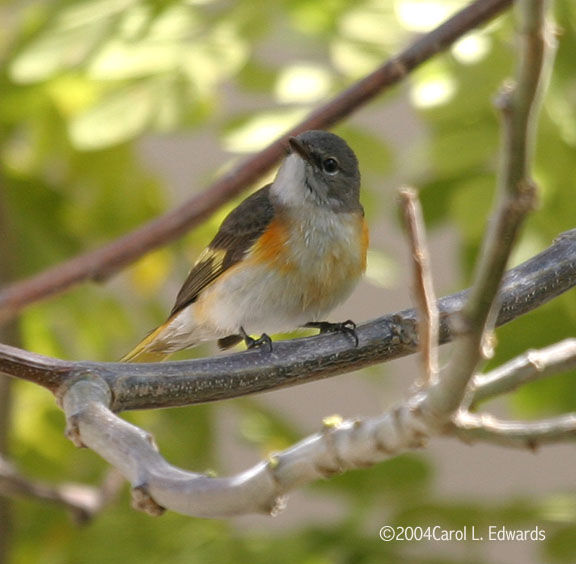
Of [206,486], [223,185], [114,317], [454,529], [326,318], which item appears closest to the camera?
[206,486]

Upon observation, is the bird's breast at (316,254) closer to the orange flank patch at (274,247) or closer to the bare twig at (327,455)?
the orange flank patch at (274,247)

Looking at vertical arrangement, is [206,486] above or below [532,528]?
below

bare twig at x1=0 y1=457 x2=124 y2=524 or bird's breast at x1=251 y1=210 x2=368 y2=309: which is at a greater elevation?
bird's breast at x1=251 y1=210 x2=368 y2=309

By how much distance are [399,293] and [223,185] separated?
2356mm

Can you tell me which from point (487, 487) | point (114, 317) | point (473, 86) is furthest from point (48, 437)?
point (487, 487)

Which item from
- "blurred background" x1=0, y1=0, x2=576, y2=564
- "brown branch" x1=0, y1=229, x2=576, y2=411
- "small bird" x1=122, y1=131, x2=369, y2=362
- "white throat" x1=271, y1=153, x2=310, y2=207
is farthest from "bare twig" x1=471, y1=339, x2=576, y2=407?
"white throat" x1=271, y1=153, x2=310, y2=207

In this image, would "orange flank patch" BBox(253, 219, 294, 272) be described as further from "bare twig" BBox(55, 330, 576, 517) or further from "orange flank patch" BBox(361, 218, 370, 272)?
"bare twig" BBox(55, 330, 576, 517)

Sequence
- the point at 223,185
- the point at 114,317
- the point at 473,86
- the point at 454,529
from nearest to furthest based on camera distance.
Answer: the point at 223,185
the point at 473,86
the point at 454,529
the point at 114,317

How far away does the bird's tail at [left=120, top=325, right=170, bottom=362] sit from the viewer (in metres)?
1.73

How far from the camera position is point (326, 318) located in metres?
1.82

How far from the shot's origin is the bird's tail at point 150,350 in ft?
5.68

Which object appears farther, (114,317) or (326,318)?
(114,317)

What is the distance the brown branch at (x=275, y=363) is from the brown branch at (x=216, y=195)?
351mm

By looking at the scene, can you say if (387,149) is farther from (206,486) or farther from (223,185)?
(206,486)
